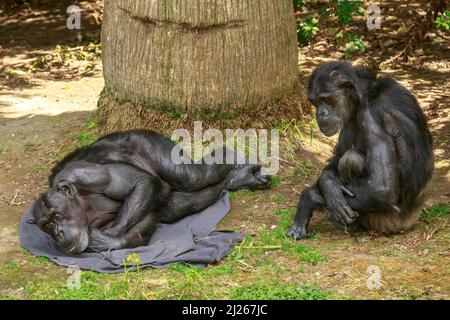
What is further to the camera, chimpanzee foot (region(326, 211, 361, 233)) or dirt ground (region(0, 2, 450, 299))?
chimpanzee foot (region(326, 211, 361, 233))

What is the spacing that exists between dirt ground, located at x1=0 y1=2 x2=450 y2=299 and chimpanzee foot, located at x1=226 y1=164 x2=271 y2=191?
0.33 ft

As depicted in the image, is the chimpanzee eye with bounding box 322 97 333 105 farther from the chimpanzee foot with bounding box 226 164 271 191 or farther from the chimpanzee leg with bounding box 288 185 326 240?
the chimpanzee foot with bounding box 226 164 271 191

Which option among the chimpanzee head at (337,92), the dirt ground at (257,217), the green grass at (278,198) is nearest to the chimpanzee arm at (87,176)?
the dirt ground at (257,217)

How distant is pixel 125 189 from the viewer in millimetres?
6621

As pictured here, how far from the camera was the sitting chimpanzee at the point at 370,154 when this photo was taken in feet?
20.0

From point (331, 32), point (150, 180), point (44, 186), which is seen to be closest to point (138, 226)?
point (150, 180)

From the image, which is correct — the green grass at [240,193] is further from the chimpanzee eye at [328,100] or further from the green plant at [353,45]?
the green plant at [353,45]

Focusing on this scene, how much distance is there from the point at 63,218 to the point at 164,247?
851 millimetres

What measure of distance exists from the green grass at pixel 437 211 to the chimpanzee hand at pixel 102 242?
2680mm

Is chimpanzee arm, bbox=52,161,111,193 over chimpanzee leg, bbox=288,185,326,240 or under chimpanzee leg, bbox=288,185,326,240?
over

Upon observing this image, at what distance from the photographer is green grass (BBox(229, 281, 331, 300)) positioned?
5.38 meters

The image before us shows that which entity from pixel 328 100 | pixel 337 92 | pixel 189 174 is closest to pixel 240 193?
pixel 189 174

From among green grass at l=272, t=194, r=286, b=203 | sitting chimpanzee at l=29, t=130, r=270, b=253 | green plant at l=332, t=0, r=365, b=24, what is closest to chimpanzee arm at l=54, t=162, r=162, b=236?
sitting chimpanzee at l=29, t=130, r=270, b=253

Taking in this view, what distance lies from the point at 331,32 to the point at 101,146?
546 centimetres
